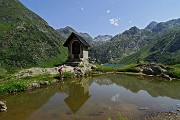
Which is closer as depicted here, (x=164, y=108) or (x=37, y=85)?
(x=164, y=108)

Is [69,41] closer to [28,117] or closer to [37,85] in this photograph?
[37,85]

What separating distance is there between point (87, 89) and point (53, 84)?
5.81 m

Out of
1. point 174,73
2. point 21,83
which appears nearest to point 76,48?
point 174,73

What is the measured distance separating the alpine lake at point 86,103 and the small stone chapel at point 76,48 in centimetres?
1974

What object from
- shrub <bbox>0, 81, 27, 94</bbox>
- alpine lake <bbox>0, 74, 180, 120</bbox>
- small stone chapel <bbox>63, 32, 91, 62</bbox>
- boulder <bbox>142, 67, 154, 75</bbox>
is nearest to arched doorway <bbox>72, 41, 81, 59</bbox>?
small stone chapel <bbox>63, 32, 91, 62</bbox>

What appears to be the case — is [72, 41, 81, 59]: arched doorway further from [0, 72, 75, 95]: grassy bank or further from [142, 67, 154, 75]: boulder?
[0, 72, 75, 95]: grassy bank

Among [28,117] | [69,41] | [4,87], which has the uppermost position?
[69,41]

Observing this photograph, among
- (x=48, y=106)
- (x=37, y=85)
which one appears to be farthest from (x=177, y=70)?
(x=48, y=106)

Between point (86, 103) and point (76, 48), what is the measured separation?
31.0m

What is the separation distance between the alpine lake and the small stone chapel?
1974cm

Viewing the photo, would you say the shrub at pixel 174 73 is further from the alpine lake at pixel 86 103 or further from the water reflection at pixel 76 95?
the water reflection at pixel 76 95

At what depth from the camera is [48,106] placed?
19703mm

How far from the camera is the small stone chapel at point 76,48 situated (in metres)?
48.3

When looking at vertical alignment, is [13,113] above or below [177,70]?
below
